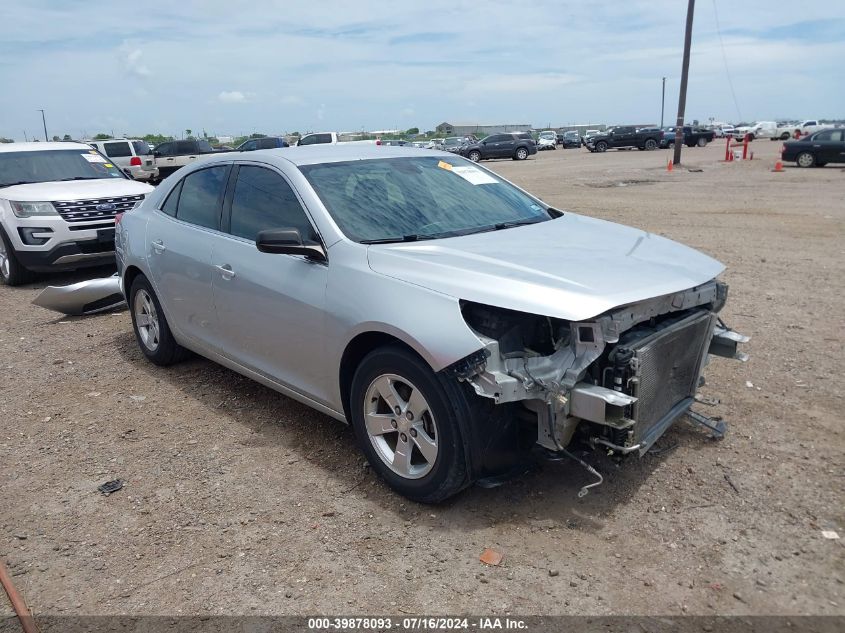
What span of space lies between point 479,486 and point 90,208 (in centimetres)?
724

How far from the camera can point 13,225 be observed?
8664mm

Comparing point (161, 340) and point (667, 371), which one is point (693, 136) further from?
point (667, 371)

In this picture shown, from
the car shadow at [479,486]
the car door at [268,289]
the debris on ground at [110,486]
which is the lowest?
the debris on ground at [110,486]

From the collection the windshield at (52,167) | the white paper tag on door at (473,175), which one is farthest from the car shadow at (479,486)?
the windshield at (52,167)

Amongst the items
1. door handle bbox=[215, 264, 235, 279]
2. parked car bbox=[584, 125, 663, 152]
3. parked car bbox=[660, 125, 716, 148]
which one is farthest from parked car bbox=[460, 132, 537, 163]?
door handle bbox=[215, 264, 235, 279]

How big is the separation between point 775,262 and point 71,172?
377 inches

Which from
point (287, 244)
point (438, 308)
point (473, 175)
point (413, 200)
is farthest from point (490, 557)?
point (473, 175)

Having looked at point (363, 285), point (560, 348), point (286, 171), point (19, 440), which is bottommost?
point (19, 440)

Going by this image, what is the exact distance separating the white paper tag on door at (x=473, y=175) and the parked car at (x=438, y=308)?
0.08 ft

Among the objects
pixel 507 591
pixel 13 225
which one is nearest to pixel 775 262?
pixel 507 591

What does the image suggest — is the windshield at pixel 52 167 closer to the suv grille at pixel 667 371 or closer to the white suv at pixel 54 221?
the white suv at pixel 54 221

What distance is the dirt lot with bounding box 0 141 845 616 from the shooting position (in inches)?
114

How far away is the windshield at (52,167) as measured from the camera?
9.59 meters

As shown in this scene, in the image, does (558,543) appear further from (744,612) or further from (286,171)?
(286,171)
